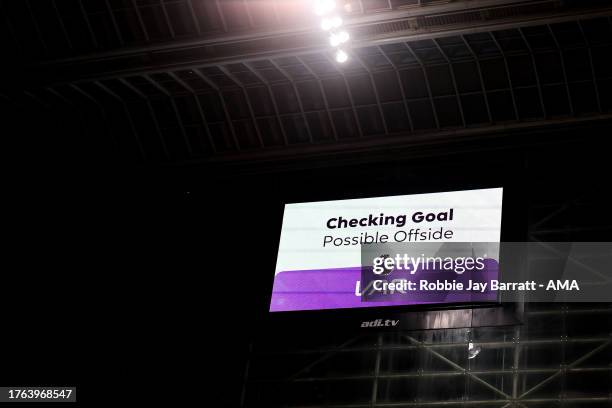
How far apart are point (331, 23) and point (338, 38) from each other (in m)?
0.45

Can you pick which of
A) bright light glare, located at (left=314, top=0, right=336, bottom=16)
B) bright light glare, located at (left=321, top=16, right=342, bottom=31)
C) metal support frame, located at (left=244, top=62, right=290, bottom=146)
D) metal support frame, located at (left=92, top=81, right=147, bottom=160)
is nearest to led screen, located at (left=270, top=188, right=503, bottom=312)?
metal support frame, located at (left=244, top=62, right=290, bottom=146)

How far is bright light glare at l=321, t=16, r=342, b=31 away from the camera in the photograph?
19.4m

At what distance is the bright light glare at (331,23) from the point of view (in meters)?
19.4

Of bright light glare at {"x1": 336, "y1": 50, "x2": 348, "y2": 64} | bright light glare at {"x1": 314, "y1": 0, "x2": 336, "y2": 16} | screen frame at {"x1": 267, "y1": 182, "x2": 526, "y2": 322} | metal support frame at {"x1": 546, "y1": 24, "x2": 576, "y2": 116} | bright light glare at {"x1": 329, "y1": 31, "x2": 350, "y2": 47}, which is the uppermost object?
metal support frame at {"x1": 546, "y1": 24, "x2": 576, "y2": 116}

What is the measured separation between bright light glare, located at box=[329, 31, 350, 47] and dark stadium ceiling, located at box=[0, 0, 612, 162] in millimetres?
799

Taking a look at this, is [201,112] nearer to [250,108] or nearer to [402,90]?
[250,108]

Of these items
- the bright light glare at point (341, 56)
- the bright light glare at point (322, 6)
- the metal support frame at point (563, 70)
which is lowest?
the bright light glare at point (341, 56)

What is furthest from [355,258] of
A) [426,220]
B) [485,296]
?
[485,296]

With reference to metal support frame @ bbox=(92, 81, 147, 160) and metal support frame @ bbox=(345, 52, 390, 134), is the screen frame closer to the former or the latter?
metal support frame @ bbox=(345, 52, 390, 134)

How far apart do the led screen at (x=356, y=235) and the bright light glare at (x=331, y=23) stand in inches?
180

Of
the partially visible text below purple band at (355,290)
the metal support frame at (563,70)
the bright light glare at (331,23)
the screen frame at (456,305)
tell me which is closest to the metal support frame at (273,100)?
the bright light glare at (331,23)

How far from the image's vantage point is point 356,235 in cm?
2144

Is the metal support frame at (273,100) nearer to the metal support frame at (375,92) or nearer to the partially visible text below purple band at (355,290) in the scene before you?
the metal support frame at (375,92)

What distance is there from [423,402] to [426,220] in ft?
13.7
